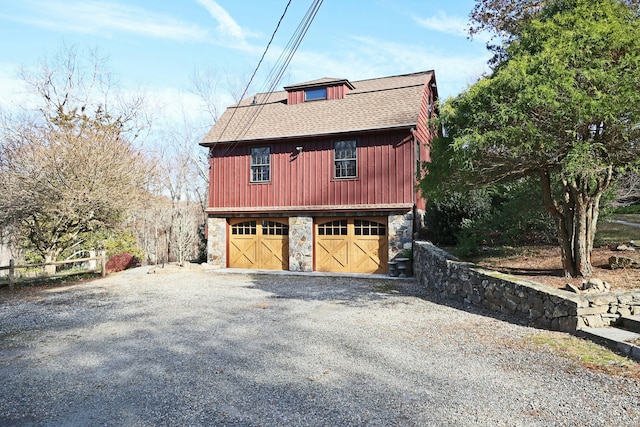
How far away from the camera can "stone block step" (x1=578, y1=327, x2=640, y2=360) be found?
462 cm

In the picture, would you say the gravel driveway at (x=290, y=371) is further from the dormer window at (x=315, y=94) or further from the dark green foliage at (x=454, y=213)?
the dormer window at (x=315, y=94)

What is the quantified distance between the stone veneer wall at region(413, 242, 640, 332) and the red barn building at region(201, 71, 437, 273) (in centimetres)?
434

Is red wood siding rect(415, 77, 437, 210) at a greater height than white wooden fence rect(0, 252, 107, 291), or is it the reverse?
red wood siding rect(415, 77, 437, 210)

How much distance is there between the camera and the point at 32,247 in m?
15.3

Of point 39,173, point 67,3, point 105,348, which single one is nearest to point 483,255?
point 105,348

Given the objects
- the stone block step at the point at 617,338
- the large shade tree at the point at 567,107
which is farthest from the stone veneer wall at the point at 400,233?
the stone block step at the point at 617,338

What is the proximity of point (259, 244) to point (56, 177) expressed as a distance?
707 centimetres

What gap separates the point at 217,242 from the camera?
1579 cm

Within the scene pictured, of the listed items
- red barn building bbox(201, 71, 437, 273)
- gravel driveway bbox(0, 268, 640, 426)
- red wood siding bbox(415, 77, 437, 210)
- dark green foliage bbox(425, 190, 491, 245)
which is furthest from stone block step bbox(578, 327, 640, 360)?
red wood siding bbox(415, 77, 437, 210)

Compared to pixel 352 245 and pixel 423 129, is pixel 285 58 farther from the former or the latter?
pixel 423 129

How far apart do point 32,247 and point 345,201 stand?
458 inches

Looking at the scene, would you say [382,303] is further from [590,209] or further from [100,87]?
[100,87]

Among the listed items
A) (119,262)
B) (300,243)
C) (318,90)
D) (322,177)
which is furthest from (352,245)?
(119,262)

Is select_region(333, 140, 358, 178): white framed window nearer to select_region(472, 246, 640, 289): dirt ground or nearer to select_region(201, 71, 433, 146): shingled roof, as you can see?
select_region(201, 71, 433, 146): shingled roof
